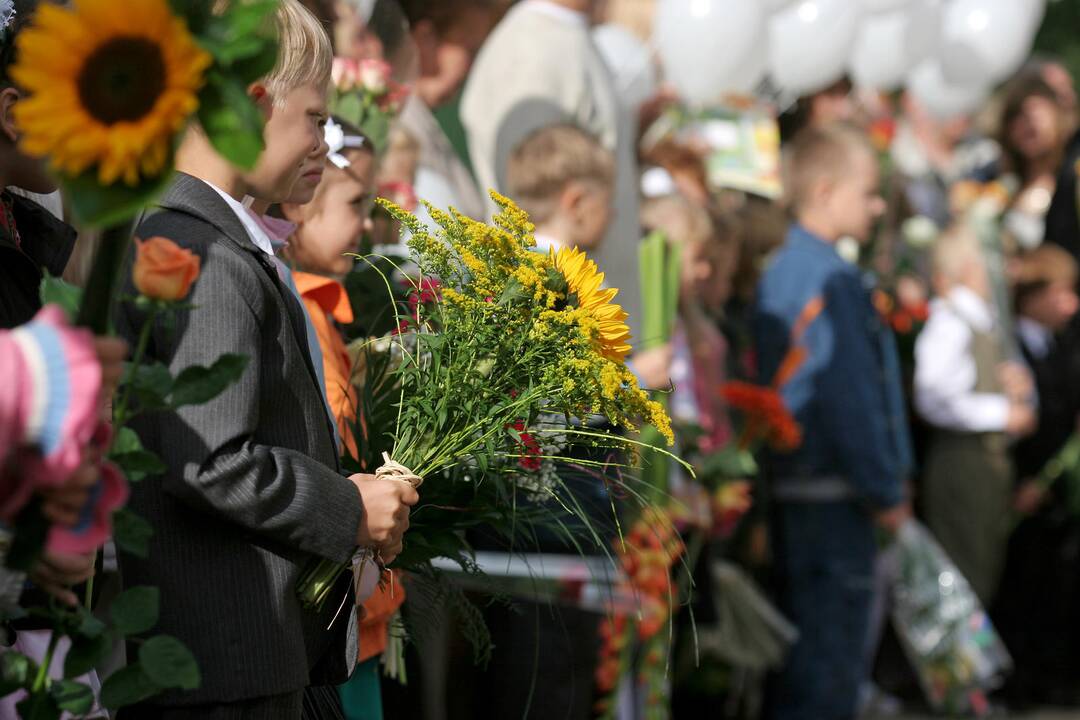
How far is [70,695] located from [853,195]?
484 centimetres

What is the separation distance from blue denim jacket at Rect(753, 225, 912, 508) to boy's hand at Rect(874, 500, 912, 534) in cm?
6

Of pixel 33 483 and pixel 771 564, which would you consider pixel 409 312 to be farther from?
→ pixel 771 564

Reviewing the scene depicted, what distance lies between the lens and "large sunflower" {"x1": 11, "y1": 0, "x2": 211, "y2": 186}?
5.20 ft

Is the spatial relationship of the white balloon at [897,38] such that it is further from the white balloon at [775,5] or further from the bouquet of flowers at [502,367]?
the bouquet of flowers at [502,367]

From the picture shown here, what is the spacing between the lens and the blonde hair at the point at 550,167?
4.50 m

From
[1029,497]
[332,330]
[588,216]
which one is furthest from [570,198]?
[1029,497]

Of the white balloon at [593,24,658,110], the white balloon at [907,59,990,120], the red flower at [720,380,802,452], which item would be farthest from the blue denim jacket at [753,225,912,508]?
the white balloon at [907,59,990,120]

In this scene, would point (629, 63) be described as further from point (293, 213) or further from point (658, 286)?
point (293, 213)

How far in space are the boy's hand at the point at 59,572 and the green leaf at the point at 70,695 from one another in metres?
0.10

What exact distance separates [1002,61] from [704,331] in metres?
2.77

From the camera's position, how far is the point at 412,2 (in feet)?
16.6

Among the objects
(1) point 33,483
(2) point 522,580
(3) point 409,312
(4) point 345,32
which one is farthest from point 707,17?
(1) point 33,483

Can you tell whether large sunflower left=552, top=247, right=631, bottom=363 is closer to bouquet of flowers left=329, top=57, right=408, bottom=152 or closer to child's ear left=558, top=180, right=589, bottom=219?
bouquet of flowers left=329, top=57, right=408, bottom=152

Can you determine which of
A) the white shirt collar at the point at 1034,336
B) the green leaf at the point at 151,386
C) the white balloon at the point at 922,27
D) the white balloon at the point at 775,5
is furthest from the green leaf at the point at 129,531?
the white shirt collar at the point at 1034,336
